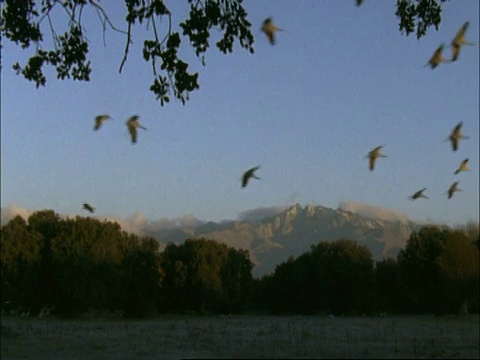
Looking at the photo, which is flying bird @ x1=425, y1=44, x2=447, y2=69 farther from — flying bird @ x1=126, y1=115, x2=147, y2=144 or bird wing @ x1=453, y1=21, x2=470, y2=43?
flying bird @ x1=126, y1=115, x2=147, y2=144

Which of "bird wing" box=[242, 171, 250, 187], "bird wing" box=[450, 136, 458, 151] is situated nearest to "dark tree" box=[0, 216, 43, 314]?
"bird wing" box=[242, 171, 250, 187]

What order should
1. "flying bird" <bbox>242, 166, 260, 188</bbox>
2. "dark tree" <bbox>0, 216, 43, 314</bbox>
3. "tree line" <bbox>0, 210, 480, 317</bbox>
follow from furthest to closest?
"tree line" <bbox>0, 210, 480, 317</bbox> < "dark tree" <bbox>0, 216, 43, 314</bbox> < "flying bird" <bbox>242, 166, 260, 188</bbox>

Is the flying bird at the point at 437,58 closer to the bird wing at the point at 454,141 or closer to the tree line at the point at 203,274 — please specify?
the bird wing at the point at 454,141

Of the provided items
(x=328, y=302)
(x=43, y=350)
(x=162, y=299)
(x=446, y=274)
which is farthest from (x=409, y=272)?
(x=43, y=350)

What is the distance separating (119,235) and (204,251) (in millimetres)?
11153

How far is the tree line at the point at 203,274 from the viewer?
61.3 meters

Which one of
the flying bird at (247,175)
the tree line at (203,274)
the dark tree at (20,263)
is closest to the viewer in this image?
the flying bird at (247,175)

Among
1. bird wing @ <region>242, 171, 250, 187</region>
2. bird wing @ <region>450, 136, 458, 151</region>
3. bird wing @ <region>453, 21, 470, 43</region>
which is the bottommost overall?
bird wing @ <region>242, 171, 250, 187</region>

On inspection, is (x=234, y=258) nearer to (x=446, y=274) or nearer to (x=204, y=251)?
(x=204, y=251)

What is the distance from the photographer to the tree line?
61.3m

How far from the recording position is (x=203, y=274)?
2808 inches

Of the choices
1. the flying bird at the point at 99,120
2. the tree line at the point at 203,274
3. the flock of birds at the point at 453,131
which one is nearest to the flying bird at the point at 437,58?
the flock of birds at the point at 453,131

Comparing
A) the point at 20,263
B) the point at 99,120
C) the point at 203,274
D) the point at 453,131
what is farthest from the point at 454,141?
the point at 203,274

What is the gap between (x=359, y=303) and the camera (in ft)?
228
